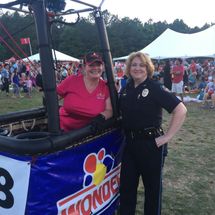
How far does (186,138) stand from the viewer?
7137 mm

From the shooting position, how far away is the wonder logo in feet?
9.15

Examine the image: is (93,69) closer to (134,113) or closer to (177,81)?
(134,113)

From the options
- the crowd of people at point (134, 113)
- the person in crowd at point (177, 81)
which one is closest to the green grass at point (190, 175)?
the crowd of people at point (134, 113)

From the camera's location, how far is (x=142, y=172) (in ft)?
10.3

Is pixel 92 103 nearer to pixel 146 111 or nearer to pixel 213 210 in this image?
pixel 146 111

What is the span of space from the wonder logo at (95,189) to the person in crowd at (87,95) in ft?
1.27

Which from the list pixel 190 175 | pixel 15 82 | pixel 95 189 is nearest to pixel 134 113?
pixel 95 189

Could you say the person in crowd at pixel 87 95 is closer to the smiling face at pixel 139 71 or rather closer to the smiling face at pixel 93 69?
the smiling face at pixel 93 69

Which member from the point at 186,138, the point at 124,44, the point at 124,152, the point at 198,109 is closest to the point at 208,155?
the point at 186,138

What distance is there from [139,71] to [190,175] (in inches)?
99.4

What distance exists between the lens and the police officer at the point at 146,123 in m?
2.91

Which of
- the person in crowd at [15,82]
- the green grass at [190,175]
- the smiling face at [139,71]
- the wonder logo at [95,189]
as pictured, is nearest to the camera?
the wonder logo at [95,189]

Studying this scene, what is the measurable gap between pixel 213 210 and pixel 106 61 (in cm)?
213

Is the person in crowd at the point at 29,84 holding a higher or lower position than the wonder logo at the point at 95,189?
higher
